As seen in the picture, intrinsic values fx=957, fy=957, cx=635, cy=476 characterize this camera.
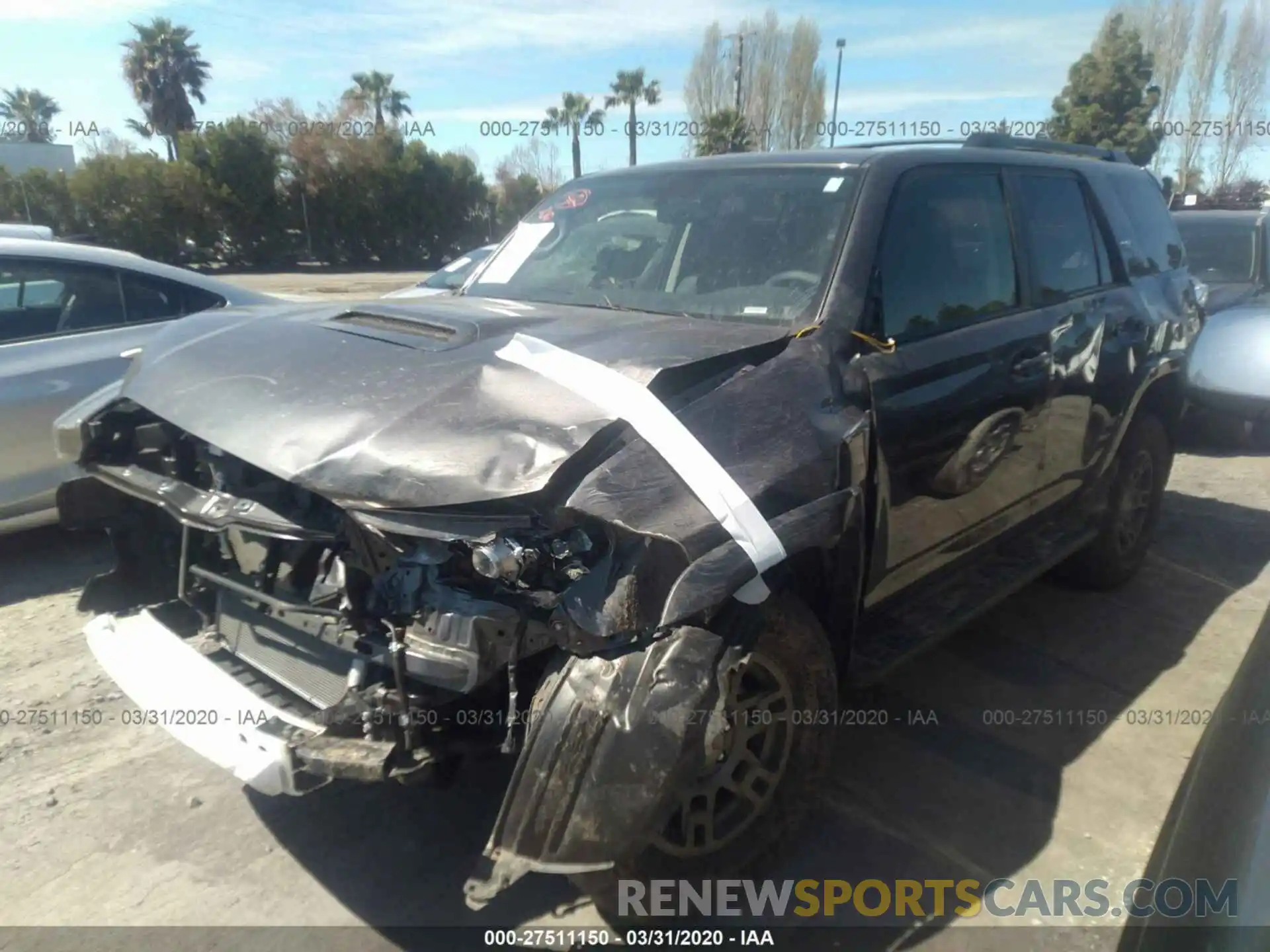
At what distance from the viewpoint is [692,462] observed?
7.41ft

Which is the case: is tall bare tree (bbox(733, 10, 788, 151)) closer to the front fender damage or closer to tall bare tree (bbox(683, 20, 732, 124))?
tall bare tree (bbox(683, 20, 732, 124))

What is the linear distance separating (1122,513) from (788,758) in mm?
2848

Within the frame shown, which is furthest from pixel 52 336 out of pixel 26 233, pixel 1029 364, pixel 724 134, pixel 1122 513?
pixel 724 134

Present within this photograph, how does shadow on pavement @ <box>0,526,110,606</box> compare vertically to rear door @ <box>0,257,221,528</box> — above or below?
below

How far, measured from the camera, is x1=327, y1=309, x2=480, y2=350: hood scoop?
2.88m

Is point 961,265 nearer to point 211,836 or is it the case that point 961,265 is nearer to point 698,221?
point 698,221

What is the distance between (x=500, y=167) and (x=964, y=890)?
44459 mm

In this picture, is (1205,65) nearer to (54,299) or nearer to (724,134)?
(724,134)

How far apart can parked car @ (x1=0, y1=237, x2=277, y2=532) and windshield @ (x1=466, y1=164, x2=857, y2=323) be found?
7.09 ft

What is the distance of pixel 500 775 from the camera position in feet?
10.5

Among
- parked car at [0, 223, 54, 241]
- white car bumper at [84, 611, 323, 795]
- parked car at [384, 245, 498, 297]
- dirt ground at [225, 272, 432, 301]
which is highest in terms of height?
parked car at [0, 223, 54, 241]

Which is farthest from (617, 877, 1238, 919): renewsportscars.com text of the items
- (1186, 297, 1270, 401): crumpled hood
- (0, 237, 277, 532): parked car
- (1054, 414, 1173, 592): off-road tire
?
(1186, 297, 1270, 401): crumpled hood

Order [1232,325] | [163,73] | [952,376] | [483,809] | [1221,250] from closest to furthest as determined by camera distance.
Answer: [483,809]
[952,376]
[1232,325]
[1221,250]
[163,73]

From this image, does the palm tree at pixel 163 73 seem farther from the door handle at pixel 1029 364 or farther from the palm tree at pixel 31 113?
the door handle at pixel 1029 364
